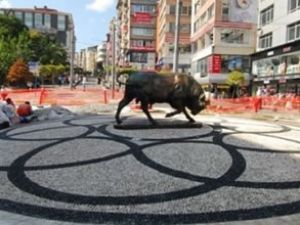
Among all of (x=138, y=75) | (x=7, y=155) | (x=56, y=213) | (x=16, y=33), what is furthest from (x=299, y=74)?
(x=16, y=33)

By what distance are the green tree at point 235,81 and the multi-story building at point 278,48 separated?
1745 mm

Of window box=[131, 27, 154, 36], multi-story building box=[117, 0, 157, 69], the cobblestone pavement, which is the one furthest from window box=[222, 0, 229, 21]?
window box=[131, 27, 154, 36]

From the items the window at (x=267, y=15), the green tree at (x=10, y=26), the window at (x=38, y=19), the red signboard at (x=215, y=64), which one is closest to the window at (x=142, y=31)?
the green tree at (x=10, y=26)

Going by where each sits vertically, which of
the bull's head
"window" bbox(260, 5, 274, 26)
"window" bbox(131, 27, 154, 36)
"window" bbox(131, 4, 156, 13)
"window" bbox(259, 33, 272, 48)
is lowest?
the bull's head

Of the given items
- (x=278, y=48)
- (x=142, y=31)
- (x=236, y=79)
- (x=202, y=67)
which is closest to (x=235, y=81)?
(x=236, y=79)

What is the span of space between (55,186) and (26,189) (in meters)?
0.46

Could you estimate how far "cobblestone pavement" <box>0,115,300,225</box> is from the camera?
661cm

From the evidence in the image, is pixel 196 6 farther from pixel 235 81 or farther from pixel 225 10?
pixel 235 81

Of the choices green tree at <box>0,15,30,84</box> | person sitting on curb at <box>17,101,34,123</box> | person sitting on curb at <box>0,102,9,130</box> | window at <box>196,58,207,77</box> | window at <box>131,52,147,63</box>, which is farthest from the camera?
window at <box>131,52,147,63</box>

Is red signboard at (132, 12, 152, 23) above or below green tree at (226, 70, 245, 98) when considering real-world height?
above

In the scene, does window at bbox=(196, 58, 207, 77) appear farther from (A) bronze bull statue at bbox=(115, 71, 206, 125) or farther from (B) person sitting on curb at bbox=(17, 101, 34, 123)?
(A) bronze bull statue at bbox=(115, 71, 206, 125)

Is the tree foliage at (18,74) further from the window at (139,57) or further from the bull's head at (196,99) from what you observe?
the bull's head at (196,99)

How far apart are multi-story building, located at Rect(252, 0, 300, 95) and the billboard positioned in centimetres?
95

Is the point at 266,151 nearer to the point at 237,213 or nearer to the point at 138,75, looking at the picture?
the point at 237,213
